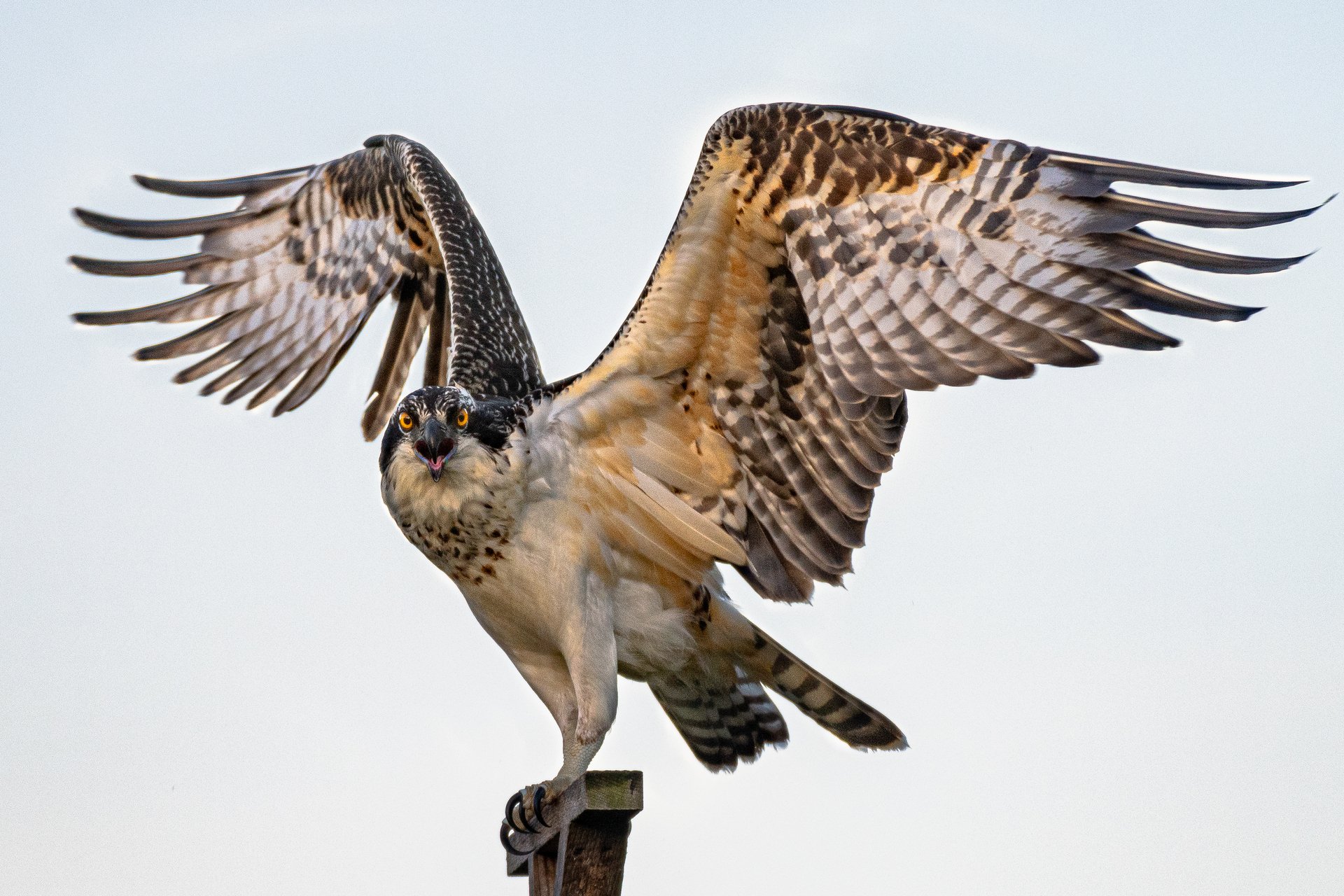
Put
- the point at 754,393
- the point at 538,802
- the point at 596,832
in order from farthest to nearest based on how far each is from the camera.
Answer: the point at 754,393
the point at 538,802
the point at 596,832

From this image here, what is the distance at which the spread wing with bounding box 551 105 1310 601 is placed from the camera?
4566 millimetres

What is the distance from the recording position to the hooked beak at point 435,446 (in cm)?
500

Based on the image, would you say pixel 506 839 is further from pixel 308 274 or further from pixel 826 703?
pixel 308 274

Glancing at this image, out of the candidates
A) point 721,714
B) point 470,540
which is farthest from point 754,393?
point 721,714

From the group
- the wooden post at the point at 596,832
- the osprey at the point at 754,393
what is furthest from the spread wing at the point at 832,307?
the wooden post at the point at 596,832

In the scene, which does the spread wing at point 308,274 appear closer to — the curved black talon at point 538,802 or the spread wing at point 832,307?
the spread wing at point 832,307

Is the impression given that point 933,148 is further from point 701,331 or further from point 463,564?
point 463,564

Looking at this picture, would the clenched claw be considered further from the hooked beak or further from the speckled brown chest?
the hooked beak

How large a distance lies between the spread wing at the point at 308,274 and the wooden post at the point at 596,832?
3185 mm

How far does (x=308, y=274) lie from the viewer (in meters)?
7.39

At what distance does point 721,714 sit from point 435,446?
1611 mm

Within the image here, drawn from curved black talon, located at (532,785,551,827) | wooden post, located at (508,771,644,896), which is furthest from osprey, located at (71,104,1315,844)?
wooden post, located at (508,771,644,896)

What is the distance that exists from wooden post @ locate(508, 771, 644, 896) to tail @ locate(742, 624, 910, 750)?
1.20 meters

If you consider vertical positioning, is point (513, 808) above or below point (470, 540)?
below
